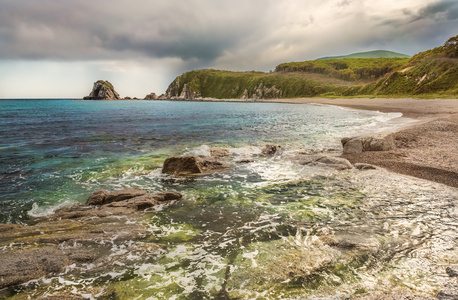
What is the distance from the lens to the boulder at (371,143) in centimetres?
1705

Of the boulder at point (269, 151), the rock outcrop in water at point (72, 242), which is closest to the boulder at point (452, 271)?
the rock outcrop in water at point (72, 242)

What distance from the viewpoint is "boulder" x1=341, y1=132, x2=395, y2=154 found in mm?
17047

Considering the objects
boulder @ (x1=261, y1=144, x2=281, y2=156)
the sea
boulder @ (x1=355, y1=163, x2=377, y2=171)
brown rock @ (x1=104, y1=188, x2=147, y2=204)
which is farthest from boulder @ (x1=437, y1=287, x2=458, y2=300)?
boulder @ (x1=261, y1=144, x2=281, y2=156)

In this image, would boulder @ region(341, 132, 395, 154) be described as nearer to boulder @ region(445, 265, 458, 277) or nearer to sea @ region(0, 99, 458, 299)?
sea @ region(0, 99, 458, 299)

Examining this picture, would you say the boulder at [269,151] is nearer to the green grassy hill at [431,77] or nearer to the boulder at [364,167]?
the boulder at [364,167]

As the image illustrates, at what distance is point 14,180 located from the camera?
43.5 ft

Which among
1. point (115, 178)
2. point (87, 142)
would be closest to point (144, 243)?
point (115, 178)

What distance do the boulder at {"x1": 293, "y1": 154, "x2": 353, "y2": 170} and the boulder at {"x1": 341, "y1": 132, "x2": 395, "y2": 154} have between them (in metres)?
3.46

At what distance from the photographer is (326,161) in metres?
15.1

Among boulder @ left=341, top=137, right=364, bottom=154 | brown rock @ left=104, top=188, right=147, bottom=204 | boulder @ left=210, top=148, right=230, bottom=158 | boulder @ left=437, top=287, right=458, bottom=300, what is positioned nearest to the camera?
boulder @ left=437, top=287, right=458, bottom=300

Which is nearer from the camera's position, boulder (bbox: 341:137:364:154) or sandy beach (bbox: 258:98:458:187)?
sandy beach (bbox: 258:98:458:187)

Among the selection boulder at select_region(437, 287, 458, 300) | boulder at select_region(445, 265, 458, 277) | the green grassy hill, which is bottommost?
boulder at select_region(445, 265, 458, 277)

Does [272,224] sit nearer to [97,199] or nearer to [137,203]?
[137,203]

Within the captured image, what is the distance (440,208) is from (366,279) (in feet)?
17.9
